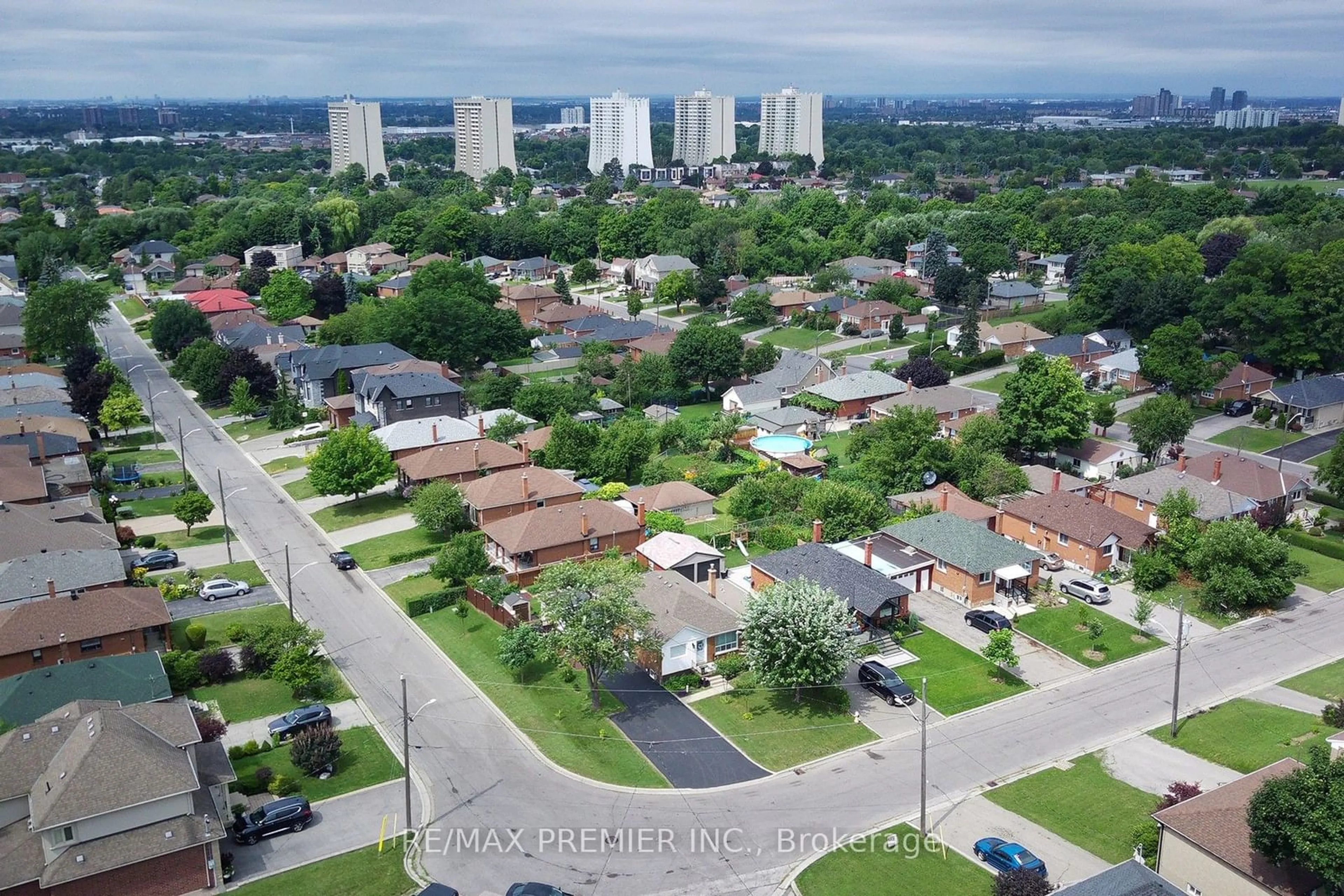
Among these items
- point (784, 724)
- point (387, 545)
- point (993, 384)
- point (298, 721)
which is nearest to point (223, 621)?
point (387, 545)

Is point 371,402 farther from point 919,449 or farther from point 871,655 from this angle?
point 871,655

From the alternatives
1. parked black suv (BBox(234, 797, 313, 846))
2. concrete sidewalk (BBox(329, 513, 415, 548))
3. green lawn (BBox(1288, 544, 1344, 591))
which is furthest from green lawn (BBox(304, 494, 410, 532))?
green lawn (BBox(1288, 544, 1344, 591))

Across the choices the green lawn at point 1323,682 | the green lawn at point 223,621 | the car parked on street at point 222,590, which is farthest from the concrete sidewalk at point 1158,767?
the car parked on street at point 222,590

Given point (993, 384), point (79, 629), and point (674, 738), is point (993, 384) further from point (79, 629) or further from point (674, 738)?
point (79, 629)

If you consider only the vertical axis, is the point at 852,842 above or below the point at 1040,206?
below

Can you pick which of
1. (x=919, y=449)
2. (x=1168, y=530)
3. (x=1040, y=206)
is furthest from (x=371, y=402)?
(x=1040, y=206)
